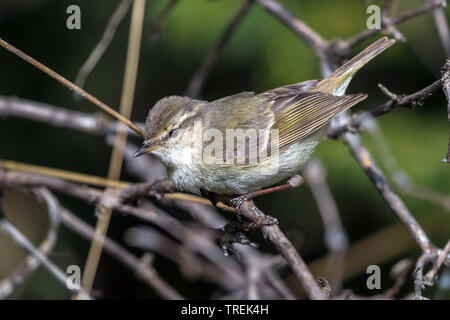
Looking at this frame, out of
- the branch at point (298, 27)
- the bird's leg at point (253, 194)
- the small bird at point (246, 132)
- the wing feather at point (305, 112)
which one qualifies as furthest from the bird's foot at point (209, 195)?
the branch at point (298, 27)

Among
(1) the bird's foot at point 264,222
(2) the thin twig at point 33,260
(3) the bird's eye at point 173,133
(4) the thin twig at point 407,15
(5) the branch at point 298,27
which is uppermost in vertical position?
(5) the branch at point 298,27

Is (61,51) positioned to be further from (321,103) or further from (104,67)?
(321,103)

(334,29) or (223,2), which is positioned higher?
(223,2)

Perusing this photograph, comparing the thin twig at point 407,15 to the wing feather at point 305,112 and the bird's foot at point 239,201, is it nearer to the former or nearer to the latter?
the wing feather at point 305,112

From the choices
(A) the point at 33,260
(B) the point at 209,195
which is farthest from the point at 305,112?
(A) the point at 33,260

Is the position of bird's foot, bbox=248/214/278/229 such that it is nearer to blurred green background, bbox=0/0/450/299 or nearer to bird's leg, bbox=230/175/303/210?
bird's leg, bbox=230/175/303/210
